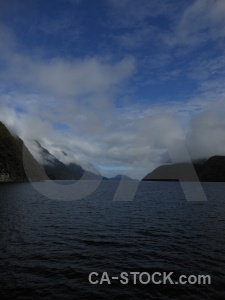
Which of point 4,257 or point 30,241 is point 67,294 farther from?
point 30,241

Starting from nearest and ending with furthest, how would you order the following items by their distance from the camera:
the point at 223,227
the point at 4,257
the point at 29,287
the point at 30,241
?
the point at 29,287 < the point at 4,257 < the point at 30,241 < the point at 223,227

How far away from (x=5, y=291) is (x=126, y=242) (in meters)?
17.2

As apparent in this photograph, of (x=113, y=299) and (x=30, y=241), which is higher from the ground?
(x=30, y=241)

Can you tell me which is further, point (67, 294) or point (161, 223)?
point (161, 223)

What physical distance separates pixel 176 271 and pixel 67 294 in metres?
10.1

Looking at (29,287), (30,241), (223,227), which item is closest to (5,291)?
(29,287)

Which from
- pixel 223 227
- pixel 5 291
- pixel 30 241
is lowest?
pixel 5 291

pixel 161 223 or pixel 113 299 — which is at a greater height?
pixel 161 223

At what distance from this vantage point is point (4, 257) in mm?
25969

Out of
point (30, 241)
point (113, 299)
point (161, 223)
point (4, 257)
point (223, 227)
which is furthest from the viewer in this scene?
point (161, 223)

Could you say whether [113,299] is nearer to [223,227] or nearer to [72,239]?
[72,239]

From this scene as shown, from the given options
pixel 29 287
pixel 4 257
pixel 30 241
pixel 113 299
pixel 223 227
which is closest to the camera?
pixel 113 299

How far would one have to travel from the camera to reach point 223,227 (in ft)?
143

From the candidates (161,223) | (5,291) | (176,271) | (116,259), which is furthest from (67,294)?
(161,223)
